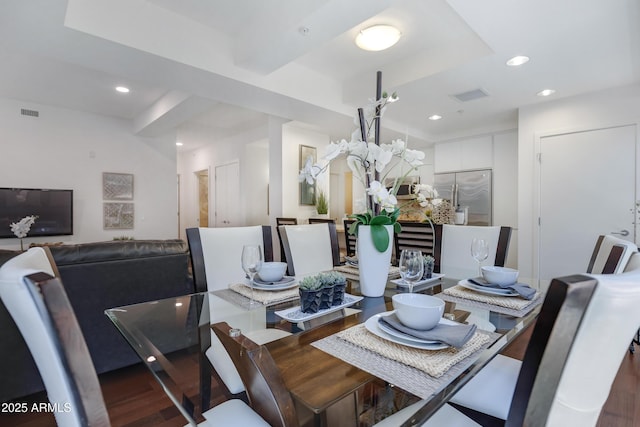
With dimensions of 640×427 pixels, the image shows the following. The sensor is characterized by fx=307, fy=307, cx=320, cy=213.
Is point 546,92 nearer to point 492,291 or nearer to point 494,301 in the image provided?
point 492,291

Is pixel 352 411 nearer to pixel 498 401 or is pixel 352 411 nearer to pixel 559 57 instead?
pixel 498 401

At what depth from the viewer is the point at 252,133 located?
19.8 feet

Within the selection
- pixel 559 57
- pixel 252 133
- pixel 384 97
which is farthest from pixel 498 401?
pixel 252 133

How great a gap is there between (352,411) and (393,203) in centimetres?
81

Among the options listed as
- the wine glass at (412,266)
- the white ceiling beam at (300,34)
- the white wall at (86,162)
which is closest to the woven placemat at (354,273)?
the wine glass at (412,266)

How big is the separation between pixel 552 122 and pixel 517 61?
5.12 ft

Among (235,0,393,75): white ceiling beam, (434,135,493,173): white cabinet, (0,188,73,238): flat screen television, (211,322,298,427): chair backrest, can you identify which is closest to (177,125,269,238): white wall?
(0,188,73,238): flat screen television

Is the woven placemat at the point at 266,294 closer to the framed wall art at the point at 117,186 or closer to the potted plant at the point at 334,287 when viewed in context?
the potted plant at the point at 334,287

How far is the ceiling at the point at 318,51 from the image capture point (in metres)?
2.10

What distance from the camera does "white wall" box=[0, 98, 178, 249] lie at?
4.71m

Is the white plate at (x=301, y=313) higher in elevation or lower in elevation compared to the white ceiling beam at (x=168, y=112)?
lower

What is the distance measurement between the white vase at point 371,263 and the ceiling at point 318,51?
1539 millimetres

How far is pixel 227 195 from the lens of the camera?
22.2ft

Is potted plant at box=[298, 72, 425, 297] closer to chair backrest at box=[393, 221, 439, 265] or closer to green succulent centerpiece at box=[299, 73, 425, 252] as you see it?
green succulent centerpiece at box=[299, 73, 425, 252]
